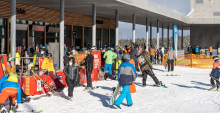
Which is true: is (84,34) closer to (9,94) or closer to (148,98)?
(148,98)

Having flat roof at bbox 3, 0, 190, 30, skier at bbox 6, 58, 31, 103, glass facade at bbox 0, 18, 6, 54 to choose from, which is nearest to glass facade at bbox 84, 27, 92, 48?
flat roof at bbox 3, 0, 190, 30

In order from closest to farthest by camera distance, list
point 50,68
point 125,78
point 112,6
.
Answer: point 125,78 → point 50,68 → point 112,6

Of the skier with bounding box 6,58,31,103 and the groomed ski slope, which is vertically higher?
the skier with bounding box 6,58,31,103

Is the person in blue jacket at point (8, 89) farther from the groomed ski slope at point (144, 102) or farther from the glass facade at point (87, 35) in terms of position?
the glass facade at point (87, 35)

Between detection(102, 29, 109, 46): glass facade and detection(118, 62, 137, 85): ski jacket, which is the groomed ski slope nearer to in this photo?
detection(118, 62, 137, 85): ski jacket

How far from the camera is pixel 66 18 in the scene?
29.0m

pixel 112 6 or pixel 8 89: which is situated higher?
pixel 112 6

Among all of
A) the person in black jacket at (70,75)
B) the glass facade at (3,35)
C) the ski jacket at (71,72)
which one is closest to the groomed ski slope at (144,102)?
the person in black jacket at (70,75)

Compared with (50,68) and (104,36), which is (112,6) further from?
(104,36)

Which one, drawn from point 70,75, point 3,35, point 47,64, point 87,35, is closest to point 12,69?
point 70,75

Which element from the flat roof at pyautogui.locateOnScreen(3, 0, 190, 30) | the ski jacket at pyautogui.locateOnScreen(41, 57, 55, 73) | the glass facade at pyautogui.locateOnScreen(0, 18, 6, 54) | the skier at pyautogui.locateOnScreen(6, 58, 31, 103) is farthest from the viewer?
the glass facade at pyautogui.locateOnScreen(0, 18, 6, 54)

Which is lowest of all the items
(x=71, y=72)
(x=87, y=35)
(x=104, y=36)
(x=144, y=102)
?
(x=144, y=102)

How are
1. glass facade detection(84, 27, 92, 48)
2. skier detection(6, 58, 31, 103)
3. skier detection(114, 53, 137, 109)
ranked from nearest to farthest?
skier detection(114, 53, 137, 109) → skier detection(6, 58, 31, 103) → glass facade detection(84, 27, 92, 48)

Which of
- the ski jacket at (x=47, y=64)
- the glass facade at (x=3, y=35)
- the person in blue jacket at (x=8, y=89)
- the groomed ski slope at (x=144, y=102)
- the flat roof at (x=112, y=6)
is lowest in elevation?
the groomed ski slope at (x=144, y=102)
